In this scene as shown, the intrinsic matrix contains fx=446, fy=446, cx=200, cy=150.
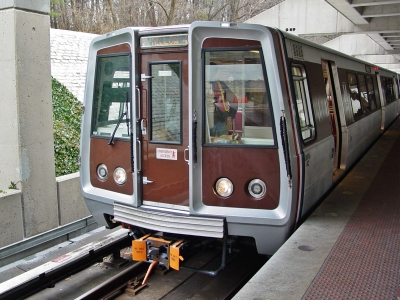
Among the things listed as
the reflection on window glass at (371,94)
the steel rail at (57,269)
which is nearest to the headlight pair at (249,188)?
the steel rail at (57,269)

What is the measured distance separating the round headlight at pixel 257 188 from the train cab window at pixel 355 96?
15.7 feet

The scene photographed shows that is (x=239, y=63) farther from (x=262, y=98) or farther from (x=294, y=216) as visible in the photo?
(x=294, y=216)

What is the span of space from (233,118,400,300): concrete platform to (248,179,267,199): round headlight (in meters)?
0.56

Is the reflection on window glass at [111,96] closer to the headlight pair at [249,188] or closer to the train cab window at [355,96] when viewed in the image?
the headlight pair at [249,188]

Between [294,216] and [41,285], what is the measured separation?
9.27ft

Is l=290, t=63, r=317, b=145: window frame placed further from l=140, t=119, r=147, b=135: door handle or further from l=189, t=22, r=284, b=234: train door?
l=140, t=119, r=147, b=135: door handle

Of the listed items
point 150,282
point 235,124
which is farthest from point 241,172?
point 150,282

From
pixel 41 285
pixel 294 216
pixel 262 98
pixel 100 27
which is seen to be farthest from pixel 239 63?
pixel 100 27

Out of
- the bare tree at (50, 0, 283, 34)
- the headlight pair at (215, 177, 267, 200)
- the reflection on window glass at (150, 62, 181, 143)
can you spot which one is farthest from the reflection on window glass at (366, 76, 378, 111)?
the bare tree at (50, 0, 283, 34)

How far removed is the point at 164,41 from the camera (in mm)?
4730

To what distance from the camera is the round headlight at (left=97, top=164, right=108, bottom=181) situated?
17.9ft

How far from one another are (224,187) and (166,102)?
1115 millimetres

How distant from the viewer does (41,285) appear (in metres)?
4.84

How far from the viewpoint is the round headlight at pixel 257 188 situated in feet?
15.0
